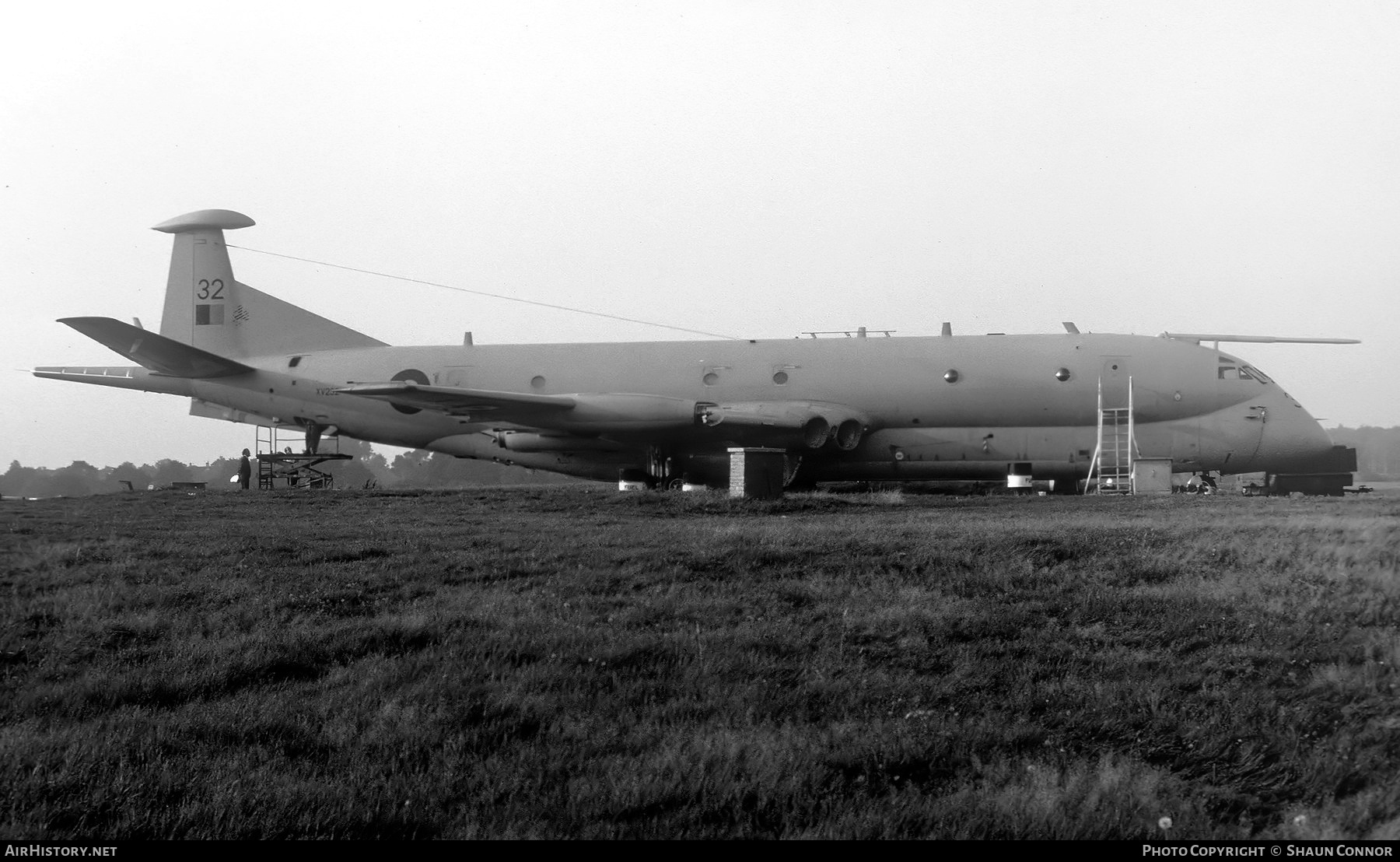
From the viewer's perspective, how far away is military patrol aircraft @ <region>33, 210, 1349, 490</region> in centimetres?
2234

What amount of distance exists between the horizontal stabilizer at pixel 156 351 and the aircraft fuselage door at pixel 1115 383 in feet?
64.5

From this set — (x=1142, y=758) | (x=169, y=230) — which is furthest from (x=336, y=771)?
(x=169, y=230)

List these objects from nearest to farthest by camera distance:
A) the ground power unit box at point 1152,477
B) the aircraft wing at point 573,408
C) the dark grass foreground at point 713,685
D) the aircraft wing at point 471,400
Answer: the dark grass foreground at point 713,685 → the ground power unit box at point 1152,477 → the aircraft wing at point 471,400 → the aircraft wing at point 573,408

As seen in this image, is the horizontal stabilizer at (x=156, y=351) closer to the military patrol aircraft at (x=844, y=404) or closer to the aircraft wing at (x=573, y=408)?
the military patrol aircraft at (x=844, y=404)

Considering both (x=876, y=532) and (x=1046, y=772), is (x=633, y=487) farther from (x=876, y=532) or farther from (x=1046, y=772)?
(x=1046, y=772)

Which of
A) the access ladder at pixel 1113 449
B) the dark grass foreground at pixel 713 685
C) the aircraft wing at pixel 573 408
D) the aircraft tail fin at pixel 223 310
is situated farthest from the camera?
the aircraft tail fin at pixel 223 310

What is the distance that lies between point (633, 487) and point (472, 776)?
1745 centimetres

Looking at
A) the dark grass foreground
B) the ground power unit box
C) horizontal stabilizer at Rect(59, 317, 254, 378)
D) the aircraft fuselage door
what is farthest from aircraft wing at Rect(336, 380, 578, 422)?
the ground power unit box

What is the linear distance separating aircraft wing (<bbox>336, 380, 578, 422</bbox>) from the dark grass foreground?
1023 cm

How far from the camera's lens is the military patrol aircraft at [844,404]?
22.3m

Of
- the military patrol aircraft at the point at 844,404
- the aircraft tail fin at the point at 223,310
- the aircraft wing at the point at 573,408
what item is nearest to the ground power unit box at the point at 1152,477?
the military patrol aircraft at the point at 844,404

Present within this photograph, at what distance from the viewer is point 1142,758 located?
5820 millimetres

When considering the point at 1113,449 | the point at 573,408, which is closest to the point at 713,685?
the point at 573,408

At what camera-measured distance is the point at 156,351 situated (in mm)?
24625
